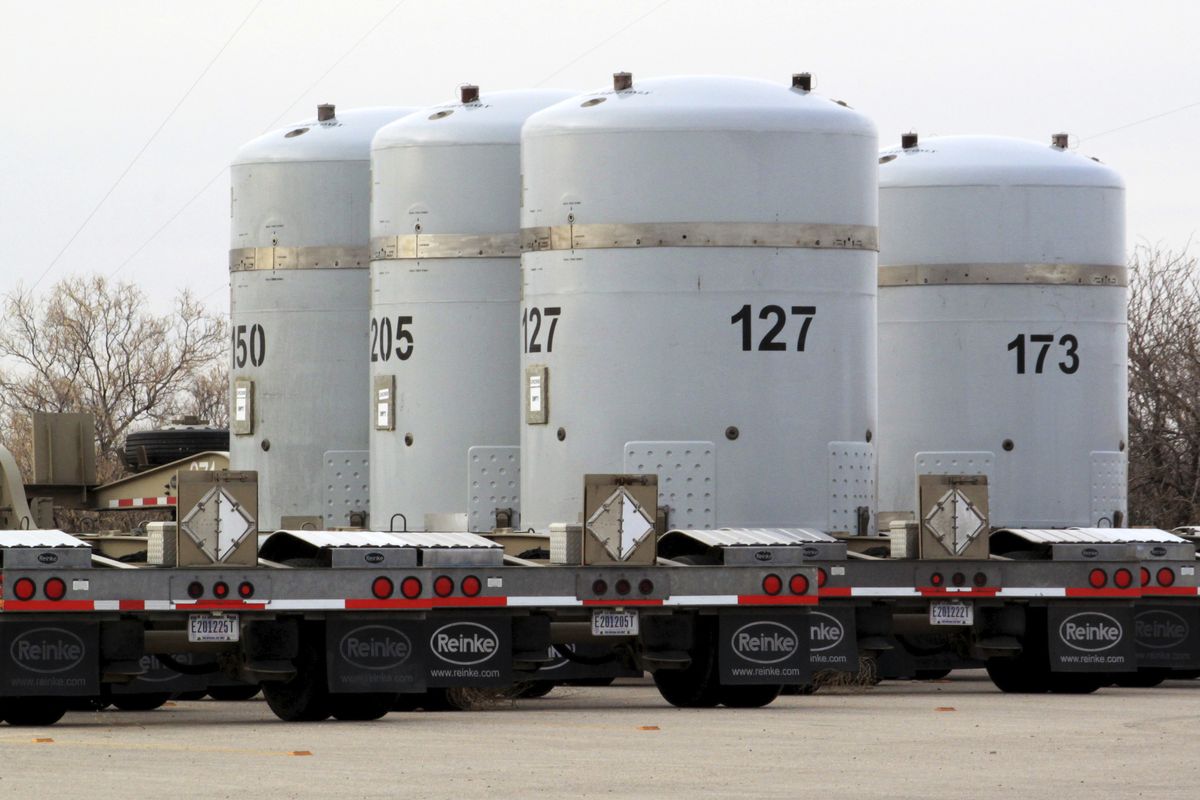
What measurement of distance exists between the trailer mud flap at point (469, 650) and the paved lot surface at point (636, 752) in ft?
0.94

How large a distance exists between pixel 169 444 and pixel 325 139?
5.49 m

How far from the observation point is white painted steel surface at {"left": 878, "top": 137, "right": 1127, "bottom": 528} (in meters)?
23.6

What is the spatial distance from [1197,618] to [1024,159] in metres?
4.84

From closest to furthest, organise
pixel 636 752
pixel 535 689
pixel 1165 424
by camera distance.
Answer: pixel 636 752
pixel 535 689
pixel 1165 424

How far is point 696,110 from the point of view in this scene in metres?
20.0

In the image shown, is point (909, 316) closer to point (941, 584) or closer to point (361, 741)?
point (941, 584)

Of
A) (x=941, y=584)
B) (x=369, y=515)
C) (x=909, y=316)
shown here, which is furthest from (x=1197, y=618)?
(x=369, y=515)

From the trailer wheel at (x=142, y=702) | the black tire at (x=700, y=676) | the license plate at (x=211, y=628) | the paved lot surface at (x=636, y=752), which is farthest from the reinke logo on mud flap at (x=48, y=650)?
the black tire at (x=700, y=676)

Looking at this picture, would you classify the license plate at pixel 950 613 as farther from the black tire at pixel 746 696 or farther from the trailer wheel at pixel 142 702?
the trailer wheel at pixel 142 702

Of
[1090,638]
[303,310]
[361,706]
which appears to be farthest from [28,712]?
[1090,638]

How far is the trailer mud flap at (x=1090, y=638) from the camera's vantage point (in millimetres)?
20359

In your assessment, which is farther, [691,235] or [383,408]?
[383,408]

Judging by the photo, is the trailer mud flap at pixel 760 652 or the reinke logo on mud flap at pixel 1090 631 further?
the reinke logo on mud flap at pixel 1090 631

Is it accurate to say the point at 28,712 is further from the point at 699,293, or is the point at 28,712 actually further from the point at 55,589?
the point at 699,293
